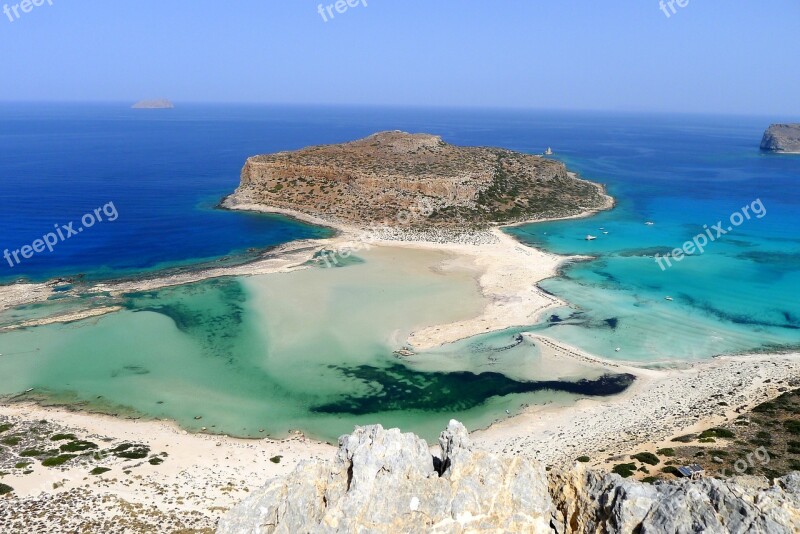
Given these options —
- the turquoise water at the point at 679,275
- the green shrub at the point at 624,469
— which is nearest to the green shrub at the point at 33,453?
the green shrub at the point at 624,469

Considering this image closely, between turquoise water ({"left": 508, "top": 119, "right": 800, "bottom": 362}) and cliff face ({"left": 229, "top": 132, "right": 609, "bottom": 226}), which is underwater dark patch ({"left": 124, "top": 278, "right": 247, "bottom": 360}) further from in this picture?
cliff face ({"left": 229, "top": 132, "right": 609, "bottom": 226})

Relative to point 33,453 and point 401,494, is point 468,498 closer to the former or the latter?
point 401,494

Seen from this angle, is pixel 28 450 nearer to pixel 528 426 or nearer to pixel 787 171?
pixel 528 426

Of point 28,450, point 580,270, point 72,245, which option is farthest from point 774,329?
point 72,245

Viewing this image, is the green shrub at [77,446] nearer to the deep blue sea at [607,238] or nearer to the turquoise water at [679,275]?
the deep blue sea at [607,238]

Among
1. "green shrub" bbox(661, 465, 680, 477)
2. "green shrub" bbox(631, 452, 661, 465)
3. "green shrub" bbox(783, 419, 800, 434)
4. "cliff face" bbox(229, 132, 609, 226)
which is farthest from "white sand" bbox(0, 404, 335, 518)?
"cliff face" bbox(229, 132, 609, 226)
